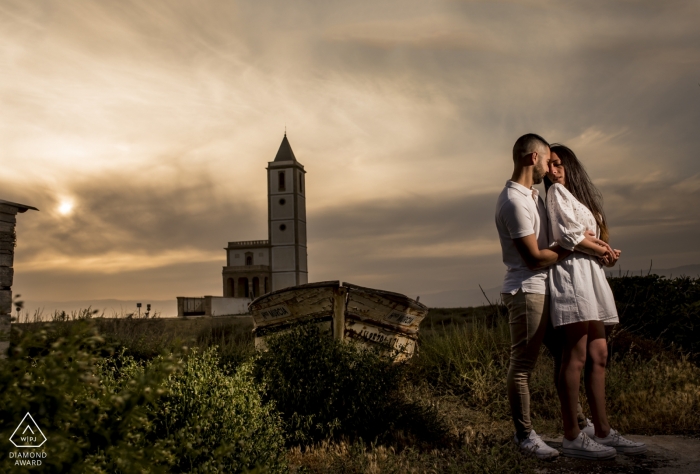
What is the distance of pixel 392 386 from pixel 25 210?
7588mm

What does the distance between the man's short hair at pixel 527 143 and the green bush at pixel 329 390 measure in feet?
8.12

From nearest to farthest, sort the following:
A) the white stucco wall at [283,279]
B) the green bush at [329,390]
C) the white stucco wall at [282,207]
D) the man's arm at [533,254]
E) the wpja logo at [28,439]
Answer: the wpja logo at [28,439] < the man's arm at [533,254] < the green bush at [329,390] < the white stucco wall at [283,279] < the white stucco wall at [282,207]

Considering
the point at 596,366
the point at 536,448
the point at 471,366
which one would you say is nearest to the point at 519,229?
the point at 596,366

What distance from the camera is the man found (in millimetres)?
4344

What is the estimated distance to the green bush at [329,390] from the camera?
5516mm

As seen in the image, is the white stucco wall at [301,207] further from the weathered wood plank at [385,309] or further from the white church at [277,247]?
the weathered wood plank at [385,309]

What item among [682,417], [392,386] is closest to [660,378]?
[682,417]

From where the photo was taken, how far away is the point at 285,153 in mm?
63062

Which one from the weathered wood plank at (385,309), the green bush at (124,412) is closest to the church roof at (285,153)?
the weathered wood plank at (385,309)

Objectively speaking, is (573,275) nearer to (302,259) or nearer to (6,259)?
(6,259)

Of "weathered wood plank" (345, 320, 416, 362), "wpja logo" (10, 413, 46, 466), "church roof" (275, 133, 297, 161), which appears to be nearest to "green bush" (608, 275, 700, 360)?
"weathered wood plank" (345, 320, 416, 362)

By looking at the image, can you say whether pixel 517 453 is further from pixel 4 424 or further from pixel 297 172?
pixel 297 172

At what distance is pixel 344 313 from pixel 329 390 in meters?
1.61

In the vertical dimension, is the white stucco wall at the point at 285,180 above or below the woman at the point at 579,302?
above
